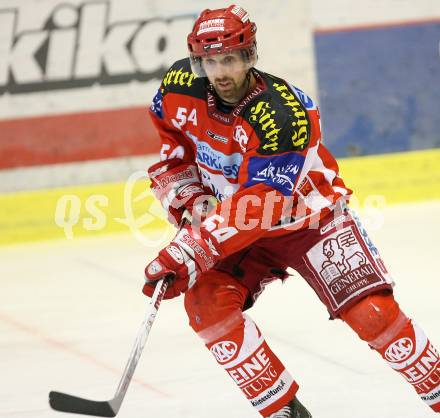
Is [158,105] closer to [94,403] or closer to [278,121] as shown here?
[278,121]

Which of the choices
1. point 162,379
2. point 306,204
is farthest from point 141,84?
point 306,204

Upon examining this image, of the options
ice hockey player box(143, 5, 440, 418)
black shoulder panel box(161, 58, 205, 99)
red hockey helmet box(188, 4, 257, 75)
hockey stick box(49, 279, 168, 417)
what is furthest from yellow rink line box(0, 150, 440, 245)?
hockey stick box(49, 279, 168, 417)

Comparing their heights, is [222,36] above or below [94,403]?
above

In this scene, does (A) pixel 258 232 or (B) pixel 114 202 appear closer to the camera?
(A) pixel 258 232

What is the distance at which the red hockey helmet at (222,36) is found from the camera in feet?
9.58

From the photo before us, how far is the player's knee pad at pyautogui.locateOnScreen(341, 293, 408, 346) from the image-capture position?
2936 mm

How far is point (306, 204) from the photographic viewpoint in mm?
3100

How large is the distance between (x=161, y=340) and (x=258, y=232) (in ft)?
5.48

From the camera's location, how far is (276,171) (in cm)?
287

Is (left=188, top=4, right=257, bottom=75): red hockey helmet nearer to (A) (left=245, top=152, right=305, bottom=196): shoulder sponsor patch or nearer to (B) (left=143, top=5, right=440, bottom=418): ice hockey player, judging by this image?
(B) (left=143, top=5, right=440, bottom=418): ice hockey player

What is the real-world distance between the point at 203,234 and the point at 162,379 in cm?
118

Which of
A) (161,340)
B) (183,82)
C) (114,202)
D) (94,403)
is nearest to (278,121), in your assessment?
(183,82)

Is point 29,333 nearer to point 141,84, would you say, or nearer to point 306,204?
point 306,204

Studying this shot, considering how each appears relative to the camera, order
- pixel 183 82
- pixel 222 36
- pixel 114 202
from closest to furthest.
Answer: pixel 222 36 < pixel 183 82 < pixel 114 202
